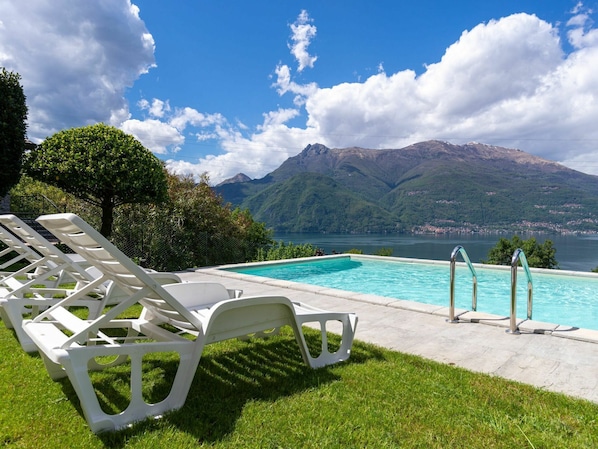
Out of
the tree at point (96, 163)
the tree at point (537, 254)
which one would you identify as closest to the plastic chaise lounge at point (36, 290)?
the tree at point (96, 163)

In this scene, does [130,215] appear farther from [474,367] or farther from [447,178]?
[447,178]

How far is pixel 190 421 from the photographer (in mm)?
2174

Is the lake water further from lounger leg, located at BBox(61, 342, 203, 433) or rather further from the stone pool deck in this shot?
lounger leg, located at BBox(61, 342, 203, 433)

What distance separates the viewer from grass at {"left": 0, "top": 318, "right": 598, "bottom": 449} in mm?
2014

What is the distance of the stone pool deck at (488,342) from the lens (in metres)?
3.10

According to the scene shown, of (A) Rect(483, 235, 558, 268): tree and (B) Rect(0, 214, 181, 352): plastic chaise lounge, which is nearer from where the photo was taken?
(B) Rect(0, 214, 181, 352): plastic chaise lounge

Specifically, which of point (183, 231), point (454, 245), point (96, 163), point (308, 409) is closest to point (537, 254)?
point (183, 231)

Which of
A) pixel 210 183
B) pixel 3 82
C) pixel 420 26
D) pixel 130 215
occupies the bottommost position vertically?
pixel 130 215

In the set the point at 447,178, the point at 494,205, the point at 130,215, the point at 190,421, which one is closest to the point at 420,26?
the point at 130,215

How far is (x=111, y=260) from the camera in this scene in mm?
2252

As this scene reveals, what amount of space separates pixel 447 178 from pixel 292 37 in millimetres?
117749

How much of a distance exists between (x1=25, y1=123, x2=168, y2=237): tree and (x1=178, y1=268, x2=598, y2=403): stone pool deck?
578cm

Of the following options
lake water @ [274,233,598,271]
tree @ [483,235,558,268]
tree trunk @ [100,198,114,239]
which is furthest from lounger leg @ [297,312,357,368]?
tree @ [483,235,558,268]

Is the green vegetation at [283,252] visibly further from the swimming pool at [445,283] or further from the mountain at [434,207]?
the mountain at [434,207]
